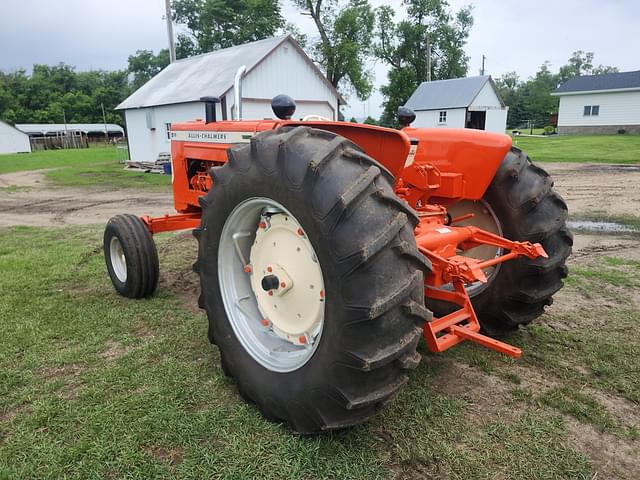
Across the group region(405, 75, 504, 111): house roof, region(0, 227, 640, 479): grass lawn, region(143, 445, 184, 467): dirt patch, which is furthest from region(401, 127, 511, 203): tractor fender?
region(405, 75, 504, 111): house roof

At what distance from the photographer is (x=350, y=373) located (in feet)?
6.64

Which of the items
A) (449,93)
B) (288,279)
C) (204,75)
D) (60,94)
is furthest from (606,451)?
(60,94)

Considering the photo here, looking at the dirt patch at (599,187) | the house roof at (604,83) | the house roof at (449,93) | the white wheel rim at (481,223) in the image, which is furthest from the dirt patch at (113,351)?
the house roof at (604,83)

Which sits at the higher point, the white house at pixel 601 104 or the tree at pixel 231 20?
the tree at pixel 231 20

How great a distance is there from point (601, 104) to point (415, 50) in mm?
15795

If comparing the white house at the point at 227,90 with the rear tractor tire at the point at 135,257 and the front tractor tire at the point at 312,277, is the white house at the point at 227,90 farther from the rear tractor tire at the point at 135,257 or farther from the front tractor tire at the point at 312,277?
the front tractor tire at the point at 312,277

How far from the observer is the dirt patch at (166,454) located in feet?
7.48

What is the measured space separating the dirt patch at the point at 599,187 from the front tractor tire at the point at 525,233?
19.4 ft

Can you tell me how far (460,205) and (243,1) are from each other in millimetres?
35171

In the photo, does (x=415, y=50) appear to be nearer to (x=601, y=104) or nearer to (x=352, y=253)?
(x=601, y=104)

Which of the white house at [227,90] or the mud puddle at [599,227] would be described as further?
the white house at [227,90]

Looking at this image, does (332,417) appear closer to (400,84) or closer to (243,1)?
(243,1)

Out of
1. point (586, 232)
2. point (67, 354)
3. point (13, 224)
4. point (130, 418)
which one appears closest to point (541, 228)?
point (130, 418)

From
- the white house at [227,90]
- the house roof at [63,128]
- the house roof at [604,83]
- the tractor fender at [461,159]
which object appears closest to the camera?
the tractor fender at [461,159]
